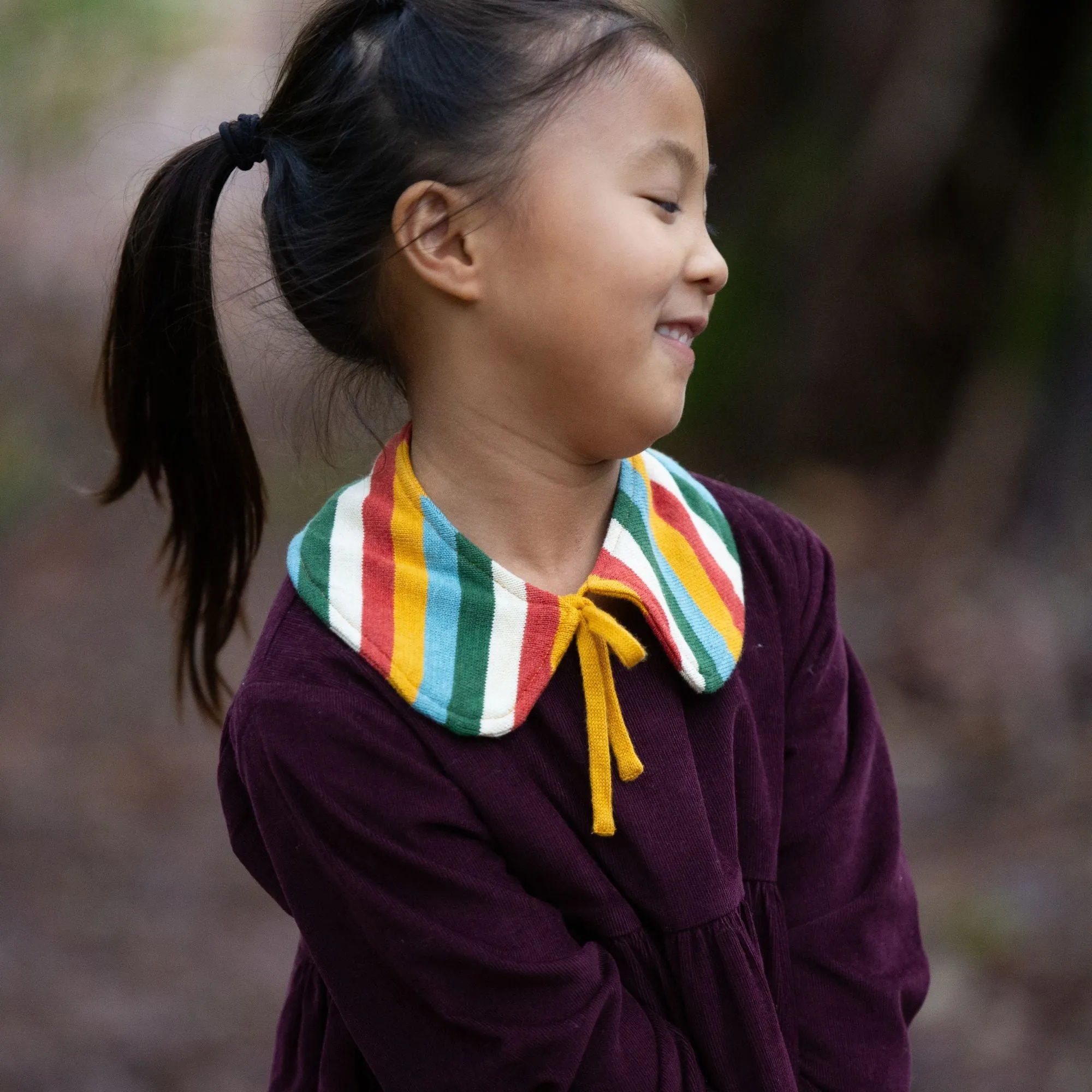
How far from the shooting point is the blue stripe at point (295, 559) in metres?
1.32

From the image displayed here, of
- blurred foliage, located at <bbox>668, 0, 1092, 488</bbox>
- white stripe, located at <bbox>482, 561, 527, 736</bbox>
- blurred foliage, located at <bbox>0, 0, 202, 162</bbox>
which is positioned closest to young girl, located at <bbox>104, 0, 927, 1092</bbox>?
white stripe, located at <bbox>482, 561, 527, 736</bbox>

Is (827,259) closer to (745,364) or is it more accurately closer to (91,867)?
(745,364)

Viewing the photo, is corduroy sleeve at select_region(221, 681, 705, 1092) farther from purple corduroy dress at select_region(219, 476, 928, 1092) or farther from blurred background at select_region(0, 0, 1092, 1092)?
blurred background at select_region(0, 0, 1092, 1092)

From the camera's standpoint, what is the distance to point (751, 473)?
4.25 m

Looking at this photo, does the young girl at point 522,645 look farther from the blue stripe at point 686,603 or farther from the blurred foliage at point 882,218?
the blurred foliage at point 882,218

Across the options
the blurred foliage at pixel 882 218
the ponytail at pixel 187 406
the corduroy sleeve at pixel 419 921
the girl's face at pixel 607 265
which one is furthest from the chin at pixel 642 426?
the blurred foliage at pixel 882 218

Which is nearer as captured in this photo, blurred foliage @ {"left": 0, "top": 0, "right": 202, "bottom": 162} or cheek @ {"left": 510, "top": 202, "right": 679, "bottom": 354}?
cheek @ {"left": 510, "top": 202, "right": 679, "bottom": 354}

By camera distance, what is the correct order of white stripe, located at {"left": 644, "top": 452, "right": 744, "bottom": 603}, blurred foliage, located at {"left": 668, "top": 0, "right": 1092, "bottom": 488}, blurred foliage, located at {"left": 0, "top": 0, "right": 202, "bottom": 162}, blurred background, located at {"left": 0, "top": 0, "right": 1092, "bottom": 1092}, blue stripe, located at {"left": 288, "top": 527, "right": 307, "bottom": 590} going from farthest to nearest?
1. blurred foliage, located at {"left": 0, "top": 0, "right": 202, "bottom": 162}
2. blurred foliage, located at {"left": 668, "top": 0, "right": 1092, "bottom": 488}
3. blurred background, located at {"left": 0, "top": 0, "right": 1092, "bottom": 1092}
4. white stripe, located at {"left": 644, "top": 452, "right": 744, "bottom": 603}
5. blue stripe, located at {"left": 288, "top": 527, "right": 307, "bottom": 590}

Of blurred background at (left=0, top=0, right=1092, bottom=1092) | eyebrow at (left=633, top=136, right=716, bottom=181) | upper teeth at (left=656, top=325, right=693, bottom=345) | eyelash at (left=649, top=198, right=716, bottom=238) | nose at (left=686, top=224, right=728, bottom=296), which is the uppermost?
eyebrow at (left=633, top=136, right=716, bottom=181)

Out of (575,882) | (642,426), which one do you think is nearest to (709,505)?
(642,426)

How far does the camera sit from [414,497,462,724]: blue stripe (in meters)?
1.25

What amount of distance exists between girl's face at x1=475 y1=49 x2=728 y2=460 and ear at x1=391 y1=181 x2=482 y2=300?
0.6 inches

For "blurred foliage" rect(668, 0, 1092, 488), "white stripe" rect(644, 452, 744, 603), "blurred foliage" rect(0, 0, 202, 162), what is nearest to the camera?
"white stripe" rect(644, 452, 744, 603)

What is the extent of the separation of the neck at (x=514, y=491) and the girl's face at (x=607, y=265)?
0.03 metres
